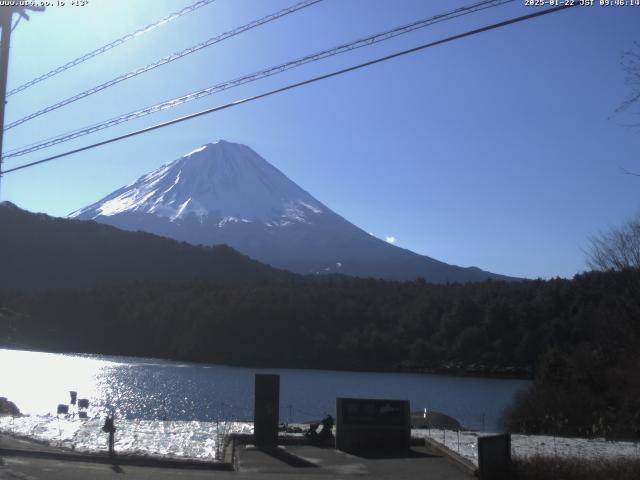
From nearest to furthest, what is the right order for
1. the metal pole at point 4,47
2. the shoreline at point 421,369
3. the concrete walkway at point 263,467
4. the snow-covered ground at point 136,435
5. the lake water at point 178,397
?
the concrete walkway at point 263,467 < the metal pole at point 4,47 < the snow-covered ground at point 136,435 < the lake water at point 178,397 < the shoreline at point 421,369

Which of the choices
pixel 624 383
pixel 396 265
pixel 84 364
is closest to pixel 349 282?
pixel 84 364

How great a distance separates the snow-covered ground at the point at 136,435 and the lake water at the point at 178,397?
2 centimetres

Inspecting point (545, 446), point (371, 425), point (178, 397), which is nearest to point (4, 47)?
point (371, 425)

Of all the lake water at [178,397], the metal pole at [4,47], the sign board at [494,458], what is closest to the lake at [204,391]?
the lake water at [178,397]

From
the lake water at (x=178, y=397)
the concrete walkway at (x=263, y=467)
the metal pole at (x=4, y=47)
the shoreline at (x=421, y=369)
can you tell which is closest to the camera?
the concrete walkway at (x=263, y=467)

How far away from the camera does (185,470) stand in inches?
572

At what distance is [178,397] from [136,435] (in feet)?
74.8

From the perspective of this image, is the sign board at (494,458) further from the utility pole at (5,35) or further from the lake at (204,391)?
the lake at (204,391)

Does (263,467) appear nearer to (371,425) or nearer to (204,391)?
(371,425)

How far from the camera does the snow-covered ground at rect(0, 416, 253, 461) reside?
1655 cm

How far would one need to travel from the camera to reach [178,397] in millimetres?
40688

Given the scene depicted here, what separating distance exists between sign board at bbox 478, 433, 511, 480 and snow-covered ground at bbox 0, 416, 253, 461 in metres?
5.46

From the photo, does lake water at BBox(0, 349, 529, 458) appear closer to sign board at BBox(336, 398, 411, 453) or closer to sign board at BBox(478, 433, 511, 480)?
sign board at BBox(336, 398, 411, 453)

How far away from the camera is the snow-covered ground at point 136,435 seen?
16.5m
